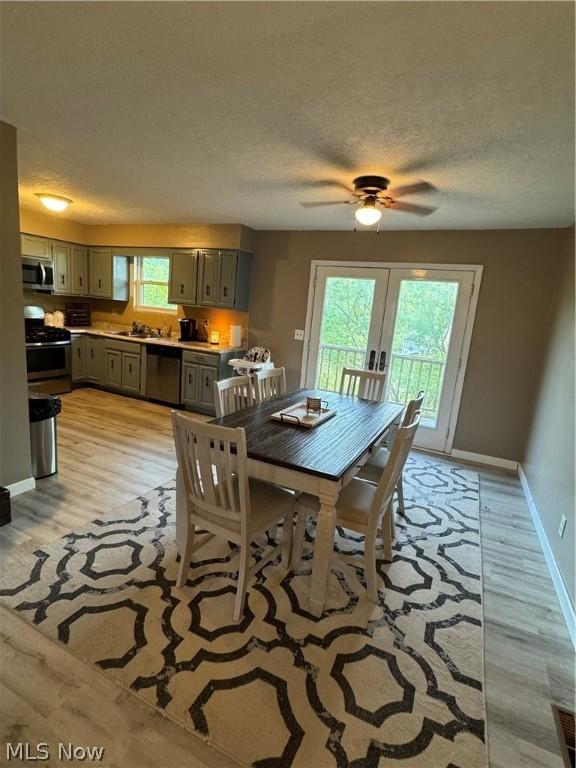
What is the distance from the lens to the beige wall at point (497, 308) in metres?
3.81

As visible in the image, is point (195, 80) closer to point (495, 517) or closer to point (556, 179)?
point (556, 179)

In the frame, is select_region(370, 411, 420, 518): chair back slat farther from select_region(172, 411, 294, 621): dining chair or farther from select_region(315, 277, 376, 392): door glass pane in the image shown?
select_region(315, 277, 376, 392): door glass pane

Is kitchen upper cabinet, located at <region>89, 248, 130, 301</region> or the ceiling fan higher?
the ceiling fan

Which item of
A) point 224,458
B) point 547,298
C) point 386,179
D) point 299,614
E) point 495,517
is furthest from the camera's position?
point 547,298

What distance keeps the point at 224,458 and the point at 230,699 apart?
939 mm

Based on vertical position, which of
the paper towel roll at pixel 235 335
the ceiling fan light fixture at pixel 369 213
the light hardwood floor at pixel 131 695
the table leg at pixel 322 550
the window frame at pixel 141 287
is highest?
the ceiling fan light fixture at pixel 369 213

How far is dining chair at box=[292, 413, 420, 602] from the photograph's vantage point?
195cm

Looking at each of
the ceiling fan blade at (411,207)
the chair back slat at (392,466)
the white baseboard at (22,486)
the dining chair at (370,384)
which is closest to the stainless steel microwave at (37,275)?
the white baseboard at (22,486)

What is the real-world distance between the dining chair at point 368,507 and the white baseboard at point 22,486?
2115 millimetres

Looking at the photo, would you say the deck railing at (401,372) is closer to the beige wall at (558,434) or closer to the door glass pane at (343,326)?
the door glass pane at (343,326)

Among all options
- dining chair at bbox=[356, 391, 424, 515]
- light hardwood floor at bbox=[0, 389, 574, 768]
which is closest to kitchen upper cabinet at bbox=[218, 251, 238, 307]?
light hardwood floor at bbox=[0, 389, 574, 768]

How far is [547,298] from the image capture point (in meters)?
3.78

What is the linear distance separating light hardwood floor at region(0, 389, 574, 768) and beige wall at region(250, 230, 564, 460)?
0.95 metres

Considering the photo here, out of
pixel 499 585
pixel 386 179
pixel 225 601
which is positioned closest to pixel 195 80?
pixel 386 179
